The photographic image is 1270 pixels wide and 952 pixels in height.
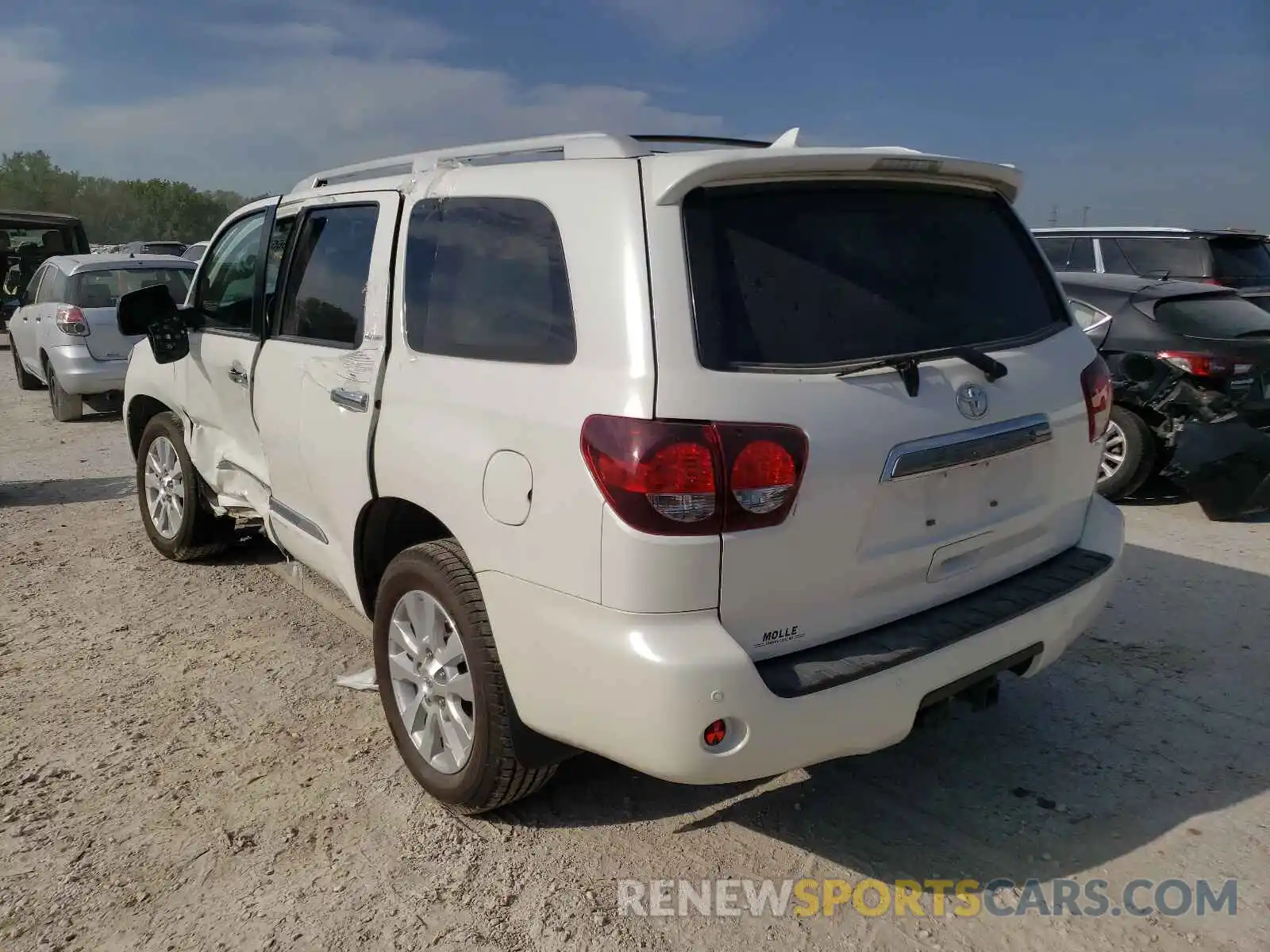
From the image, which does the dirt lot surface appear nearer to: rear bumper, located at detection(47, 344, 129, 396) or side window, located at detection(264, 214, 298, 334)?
side window, located at detection(264, 214, 298, 334)

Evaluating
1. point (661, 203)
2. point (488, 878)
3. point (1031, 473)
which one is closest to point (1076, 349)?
point (1031, 473)

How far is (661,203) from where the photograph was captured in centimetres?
238

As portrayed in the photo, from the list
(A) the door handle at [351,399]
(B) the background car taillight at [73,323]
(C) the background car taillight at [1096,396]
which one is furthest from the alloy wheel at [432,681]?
→ (B) the background car taillight at [73,323]

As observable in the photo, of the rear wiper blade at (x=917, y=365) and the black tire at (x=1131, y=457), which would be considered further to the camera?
the black tire at (x=1131, y=457)

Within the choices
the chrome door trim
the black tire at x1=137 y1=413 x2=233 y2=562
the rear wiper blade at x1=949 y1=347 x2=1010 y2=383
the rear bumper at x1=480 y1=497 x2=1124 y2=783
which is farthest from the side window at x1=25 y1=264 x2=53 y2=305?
the rear wiper blade at x1=949 y1=347 x2=1010 y2=383

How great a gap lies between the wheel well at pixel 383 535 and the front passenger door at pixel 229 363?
94 cm

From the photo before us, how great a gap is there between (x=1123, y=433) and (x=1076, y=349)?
159 inches

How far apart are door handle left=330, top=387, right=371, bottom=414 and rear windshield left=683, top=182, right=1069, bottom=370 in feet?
4.25

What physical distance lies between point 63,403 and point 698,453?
9946 mm

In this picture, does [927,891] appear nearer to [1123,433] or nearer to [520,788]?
[520,788]

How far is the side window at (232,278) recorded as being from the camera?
434 centimetres

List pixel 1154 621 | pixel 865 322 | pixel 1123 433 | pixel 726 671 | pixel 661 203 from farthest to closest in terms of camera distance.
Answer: pixel 1123 433 → pixel 1154 621 → pixel 865 322 → pixel 661 203 → pixel 726 671

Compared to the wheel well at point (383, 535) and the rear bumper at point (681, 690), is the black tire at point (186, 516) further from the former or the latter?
the rear bumper at point (681, 690)

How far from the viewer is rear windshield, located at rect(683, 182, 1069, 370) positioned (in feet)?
7.77
